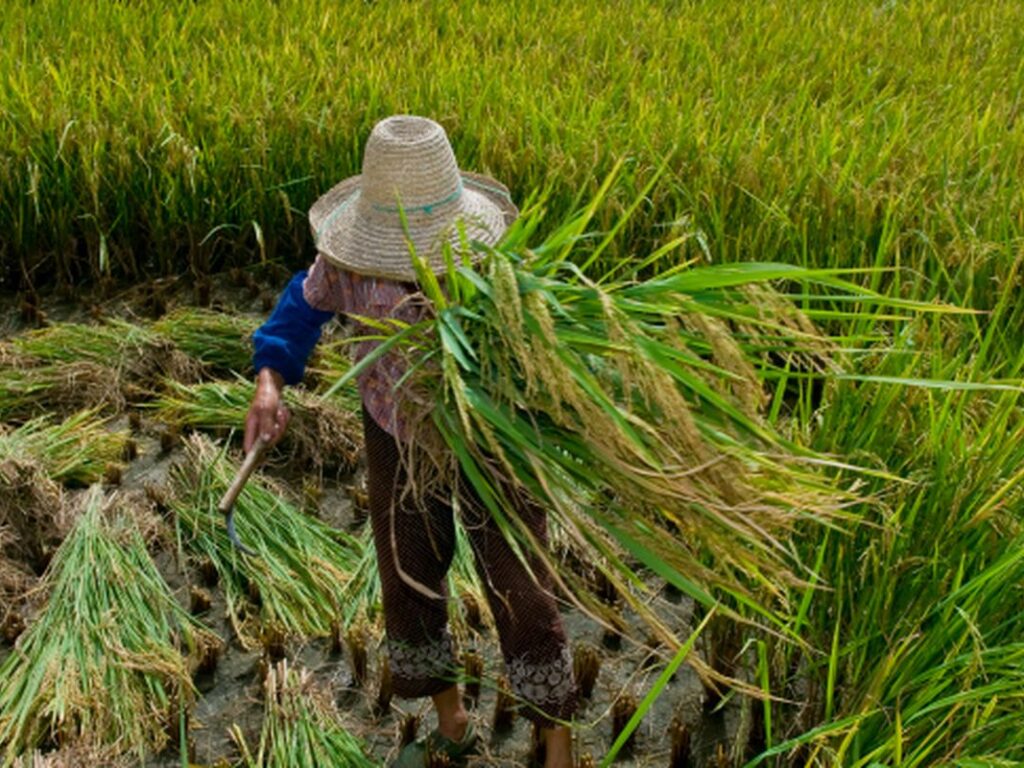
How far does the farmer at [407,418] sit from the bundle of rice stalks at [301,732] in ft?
0.30

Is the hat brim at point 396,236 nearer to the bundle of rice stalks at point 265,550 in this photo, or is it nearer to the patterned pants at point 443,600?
the patterned pants at point 443,600

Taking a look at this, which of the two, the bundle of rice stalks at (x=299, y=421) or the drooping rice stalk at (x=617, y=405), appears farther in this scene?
the bundle of rice stalks at (x=299, y=421)

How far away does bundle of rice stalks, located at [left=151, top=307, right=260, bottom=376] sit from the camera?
321cm

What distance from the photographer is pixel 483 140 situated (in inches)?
136

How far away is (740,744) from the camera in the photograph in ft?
6.79

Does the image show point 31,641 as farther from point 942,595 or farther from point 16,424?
point 942,595

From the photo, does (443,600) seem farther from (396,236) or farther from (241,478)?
(396,236)

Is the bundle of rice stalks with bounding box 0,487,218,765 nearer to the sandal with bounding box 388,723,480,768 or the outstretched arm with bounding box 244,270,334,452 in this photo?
the sandal with bounding box 388,723,480,768

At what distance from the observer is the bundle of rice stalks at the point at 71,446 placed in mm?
2777

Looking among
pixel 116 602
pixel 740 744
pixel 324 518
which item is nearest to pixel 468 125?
pixel 324 518

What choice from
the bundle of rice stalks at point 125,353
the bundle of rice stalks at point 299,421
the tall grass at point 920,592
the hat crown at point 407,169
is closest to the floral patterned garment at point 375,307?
the hat crown at point 407,169

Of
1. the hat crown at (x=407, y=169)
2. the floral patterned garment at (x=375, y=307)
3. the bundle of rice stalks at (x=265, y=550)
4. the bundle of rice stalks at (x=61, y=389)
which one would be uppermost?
the hat crown at (x=407, y=169)

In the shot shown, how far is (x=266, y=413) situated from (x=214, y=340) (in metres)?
1.32

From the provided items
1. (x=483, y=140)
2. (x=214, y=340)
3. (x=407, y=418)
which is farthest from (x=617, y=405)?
(x=483, y=140)
